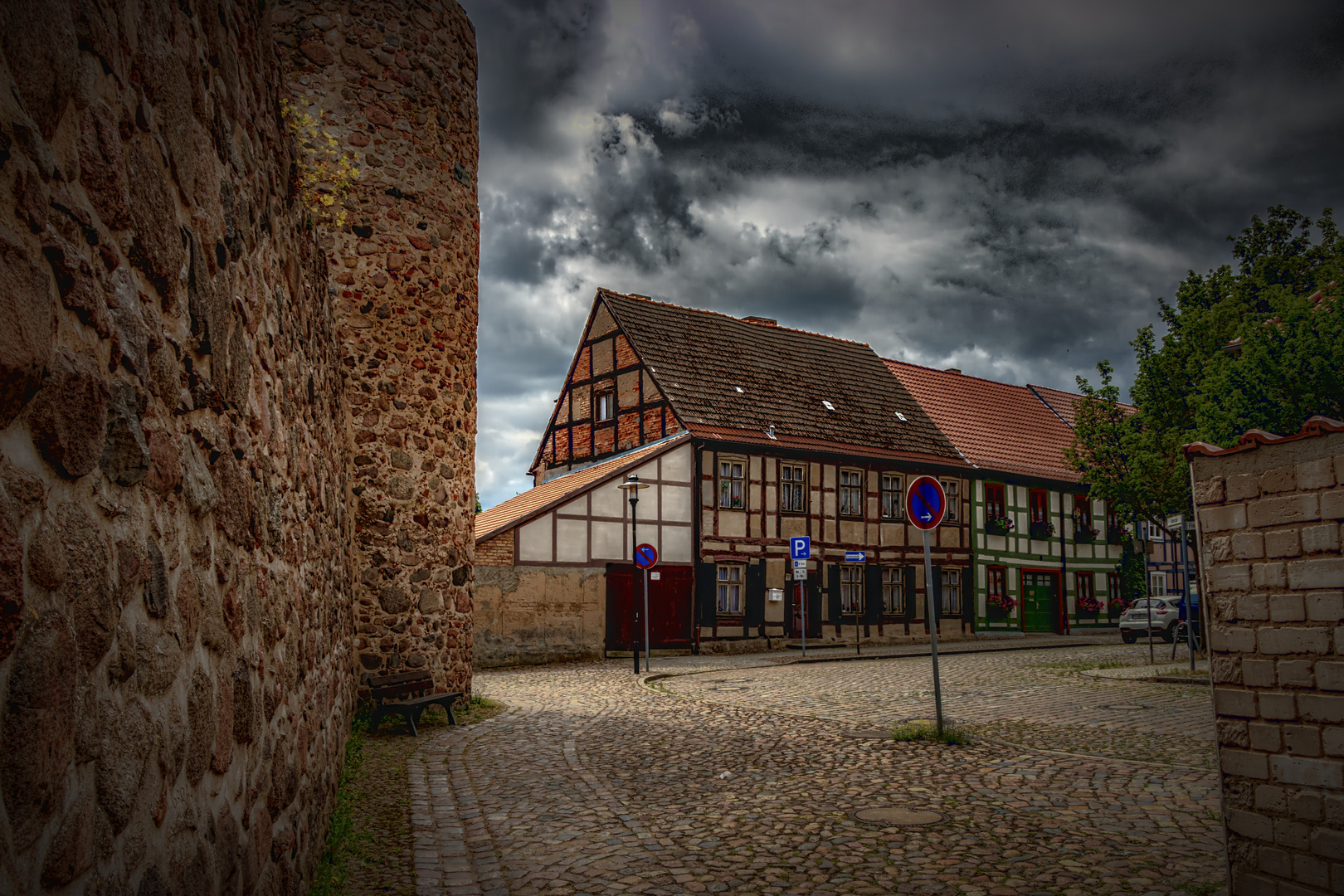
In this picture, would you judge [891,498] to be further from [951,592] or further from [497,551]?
[497,551]

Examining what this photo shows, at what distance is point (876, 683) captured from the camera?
15.0 meters

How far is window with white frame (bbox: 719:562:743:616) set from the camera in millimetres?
23703

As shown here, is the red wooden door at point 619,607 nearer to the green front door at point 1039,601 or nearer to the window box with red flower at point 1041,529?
the green front door at point 1039,601

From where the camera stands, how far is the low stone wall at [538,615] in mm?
19688

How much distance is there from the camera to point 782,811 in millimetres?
6285

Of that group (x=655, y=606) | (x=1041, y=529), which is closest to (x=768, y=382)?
(x=655, y=606)

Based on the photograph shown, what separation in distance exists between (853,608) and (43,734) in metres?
25.4

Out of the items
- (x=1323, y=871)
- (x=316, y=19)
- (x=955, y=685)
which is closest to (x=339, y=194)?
(x=316, y=19)

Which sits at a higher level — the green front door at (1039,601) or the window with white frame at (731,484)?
the window with white frame at (731,484)

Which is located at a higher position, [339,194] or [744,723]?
[339,194]

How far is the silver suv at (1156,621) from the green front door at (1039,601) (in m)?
3.16

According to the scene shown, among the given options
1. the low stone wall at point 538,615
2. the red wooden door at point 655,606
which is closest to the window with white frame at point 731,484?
the red wooden door at point 655,606

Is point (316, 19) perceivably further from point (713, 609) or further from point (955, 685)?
point (713, 609)

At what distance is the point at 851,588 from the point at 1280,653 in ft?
72.1
